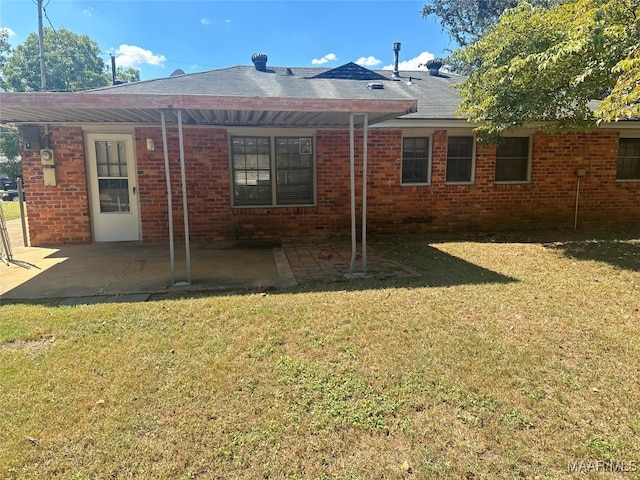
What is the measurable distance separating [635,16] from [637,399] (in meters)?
4.83

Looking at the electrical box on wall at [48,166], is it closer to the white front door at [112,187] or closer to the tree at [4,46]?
the white front door at [112,187]

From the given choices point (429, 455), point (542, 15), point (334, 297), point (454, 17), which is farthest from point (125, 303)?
point (454, 17)

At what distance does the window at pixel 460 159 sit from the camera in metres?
9.53

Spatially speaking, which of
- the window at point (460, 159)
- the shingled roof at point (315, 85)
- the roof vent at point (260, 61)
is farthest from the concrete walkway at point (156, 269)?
the roof vent at point (260, 61)

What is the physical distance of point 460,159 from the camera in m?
9.61

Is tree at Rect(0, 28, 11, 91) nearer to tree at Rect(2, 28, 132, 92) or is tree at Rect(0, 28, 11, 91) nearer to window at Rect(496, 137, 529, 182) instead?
tree at Rect(2, 28, 132, 92)

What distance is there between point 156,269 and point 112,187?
309 cm

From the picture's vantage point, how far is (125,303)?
4742 millimetres

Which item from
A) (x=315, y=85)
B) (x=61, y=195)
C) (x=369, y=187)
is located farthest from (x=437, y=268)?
(x=61, y=195)

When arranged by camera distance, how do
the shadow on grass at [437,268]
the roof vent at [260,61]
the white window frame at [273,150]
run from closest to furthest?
1. the shadow on grass at [437,268]
2. the white window frame at [273,150]
3. the roof vent at [260,61]

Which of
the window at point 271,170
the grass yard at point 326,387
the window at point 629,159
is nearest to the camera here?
the grass yard at point 326,387

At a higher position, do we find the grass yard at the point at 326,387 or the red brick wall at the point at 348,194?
the red brick wall at the point at 348,194

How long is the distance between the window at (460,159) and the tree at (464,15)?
61.2 ft

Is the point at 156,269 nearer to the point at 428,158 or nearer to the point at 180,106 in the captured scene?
the point at 180,106
